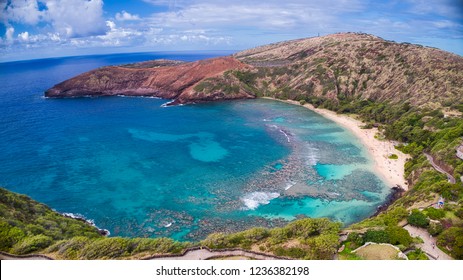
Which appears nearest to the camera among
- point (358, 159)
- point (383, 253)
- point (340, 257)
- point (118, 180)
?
point (383, 253)

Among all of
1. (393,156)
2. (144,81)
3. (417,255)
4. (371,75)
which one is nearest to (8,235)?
(417,255)

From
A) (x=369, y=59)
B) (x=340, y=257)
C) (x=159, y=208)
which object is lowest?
(x=159, y=208)

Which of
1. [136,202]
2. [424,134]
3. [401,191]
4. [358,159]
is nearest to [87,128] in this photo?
→ [136,202]

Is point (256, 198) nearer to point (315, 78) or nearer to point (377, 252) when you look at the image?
point (377, 252)

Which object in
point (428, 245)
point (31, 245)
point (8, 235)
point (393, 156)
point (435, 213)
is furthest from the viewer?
point (393, 156)

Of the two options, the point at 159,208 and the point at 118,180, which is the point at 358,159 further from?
the point at 118,180

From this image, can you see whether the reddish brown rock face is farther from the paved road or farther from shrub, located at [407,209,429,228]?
shrub, located at [407,209,429,228]
